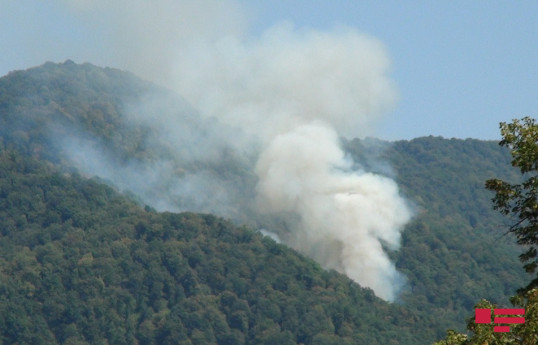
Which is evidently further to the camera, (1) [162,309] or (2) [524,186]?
(1) [162,309]

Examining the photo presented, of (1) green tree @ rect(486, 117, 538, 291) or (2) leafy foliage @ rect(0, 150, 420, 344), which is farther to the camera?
(2) leafy foliage @ rect(0, 150, 420, 344)

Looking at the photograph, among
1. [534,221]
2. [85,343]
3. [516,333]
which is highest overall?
[85,343]

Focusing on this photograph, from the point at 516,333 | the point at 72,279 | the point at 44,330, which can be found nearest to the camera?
the point at 516,333

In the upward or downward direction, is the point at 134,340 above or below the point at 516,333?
above

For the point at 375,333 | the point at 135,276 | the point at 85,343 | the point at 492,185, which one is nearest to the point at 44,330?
the point at 85,343

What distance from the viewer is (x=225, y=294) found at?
196m

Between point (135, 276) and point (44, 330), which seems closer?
point (44, 330)

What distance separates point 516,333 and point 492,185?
24.9 feet

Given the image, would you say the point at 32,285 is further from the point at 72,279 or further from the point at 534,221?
the point at 534,221

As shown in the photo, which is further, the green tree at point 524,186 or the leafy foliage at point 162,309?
the leafy foliage at point 162,309

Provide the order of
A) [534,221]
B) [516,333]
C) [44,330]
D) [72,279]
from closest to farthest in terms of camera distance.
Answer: [516,333] → [534,221] → [44,330] → [72,279]

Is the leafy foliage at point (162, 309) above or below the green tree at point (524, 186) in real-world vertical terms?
above

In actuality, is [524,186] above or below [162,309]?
below

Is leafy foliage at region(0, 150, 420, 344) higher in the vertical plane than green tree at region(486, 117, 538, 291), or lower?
higher
